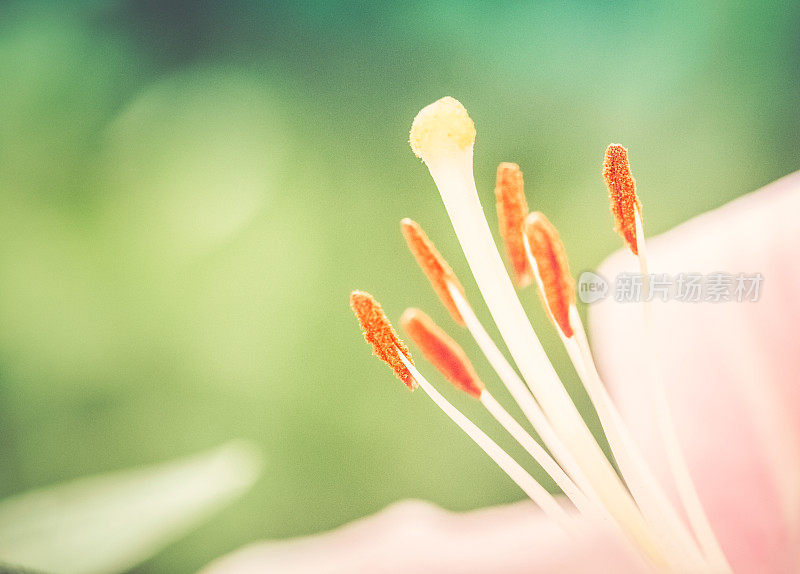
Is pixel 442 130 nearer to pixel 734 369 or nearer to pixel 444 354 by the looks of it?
pixel 444 354

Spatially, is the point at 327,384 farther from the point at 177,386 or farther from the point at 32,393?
the point at 32,393

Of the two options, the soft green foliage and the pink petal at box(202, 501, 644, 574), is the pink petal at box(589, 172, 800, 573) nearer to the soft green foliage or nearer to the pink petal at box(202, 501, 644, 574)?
the pink petal at box(202, 501, 644, 574)

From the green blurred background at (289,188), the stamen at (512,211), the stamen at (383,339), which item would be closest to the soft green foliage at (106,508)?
the green blurred background at (289,188)

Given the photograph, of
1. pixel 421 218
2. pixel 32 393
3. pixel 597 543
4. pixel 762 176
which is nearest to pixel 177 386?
pixel 32 393

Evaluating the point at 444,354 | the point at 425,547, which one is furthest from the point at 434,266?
the point at 425,547

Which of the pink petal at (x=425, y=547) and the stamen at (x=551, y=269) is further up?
the stamen at (x=551, y=269)

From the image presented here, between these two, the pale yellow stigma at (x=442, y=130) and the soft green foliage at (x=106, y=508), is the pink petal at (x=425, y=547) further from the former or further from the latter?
the pale yellow stigma at (x=442, y=130)

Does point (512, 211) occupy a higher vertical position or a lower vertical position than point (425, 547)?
higher

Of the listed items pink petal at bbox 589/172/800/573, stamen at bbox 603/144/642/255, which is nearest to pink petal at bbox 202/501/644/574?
pink petal at bbox 589/172/800/573
